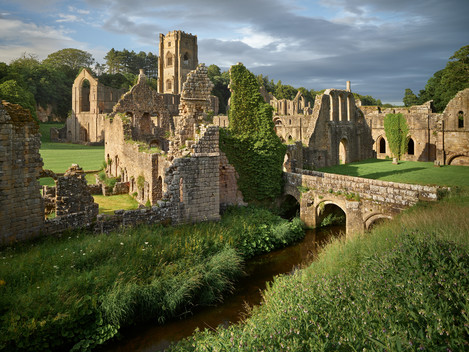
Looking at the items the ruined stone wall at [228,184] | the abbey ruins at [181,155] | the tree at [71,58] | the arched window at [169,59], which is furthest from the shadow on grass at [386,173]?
the tree at [71,58]

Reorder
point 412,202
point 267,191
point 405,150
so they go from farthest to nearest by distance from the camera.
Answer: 1. point 405,150
2. point 267,191
3. point 412,202

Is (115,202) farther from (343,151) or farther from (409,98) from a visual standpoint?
(409,98)

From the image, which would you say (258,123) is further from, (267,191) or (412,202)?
(412,202)

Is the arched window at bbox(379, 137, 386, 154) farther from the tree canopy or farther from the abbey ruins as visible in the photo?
the tree canopy


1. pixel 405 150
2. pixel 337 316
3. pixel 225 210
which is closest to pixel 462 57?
pixel 405 150

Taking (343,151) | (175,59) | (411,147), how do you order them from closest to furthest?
(343,151), (411,147), (175,59)

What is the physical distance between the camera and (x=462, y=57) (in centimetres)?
3300

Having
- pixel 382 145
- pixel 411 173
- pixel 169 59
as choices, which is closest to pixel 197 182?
pixel 411 173

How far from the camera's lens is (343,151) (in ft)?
92.2

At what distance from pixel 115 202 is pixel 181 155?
5.32m

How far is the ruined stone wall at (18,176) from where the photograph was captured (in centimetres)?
904

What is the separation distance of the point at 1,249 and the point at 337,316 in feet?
26.8

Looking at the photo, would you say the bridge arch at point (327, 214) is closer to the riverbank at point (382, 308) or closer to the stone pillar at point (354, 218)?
Result: the stone pillar at point (354, 218)

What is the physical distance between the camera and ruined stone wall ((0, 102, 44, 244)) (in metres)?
9.04
